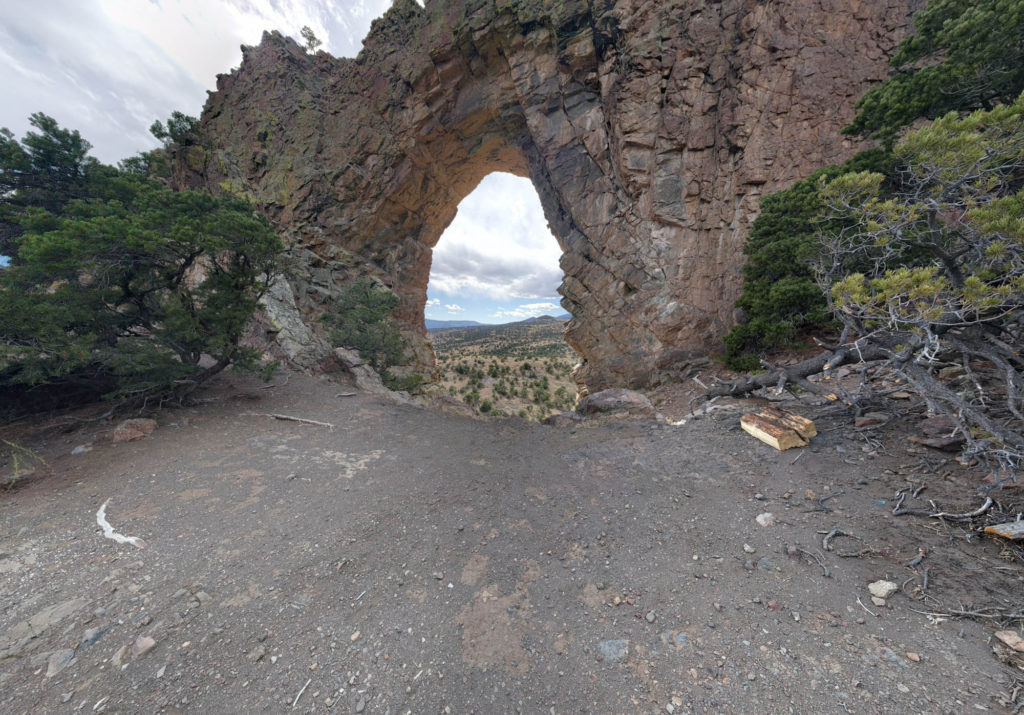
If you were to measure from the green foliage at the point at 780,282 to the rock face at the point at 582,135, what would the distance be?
2.16 meters

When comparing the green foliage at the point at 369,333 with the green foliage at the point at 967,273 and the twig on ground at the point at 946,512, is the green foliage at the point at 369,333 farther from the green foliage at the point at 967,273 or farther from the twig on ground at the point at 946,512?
the green foliage at the point at 967,273

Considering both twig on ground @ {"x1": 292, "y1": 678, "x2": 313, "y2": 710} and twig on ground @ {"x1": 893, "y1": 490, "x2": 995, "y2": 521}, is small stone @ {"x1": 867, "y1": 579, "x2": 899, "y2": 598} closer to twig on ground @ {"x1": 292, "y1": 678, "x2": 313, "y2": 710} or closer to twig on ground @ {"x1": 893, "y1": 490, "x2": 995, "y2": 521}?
twig on ground @ {"x1": 893, "y1": 490, "x2": 995, "y2": 521}

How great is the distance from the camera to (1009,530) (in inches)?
120

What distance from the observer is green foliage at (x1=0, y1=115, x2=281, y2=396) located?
639cm

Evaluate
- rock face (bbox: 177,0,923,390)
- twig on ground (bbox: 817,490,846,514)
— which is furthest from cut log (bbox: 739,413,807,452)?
rock face (bbox: 177,0,923,390)

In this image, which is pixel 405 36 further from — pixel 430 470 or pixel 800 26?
pixel 430 470

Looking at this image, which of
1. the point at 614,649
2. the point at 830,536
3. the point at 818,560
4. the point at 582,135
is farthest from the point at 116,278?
the point at 582,135

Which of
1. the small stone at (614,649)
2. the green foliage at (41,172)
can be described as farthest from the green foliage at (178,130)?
the small stone at (614,649)

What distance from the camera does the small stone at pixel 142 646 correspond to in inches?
98.8

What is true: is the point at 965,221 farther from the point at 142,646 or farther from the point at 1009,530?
the point at 142,646

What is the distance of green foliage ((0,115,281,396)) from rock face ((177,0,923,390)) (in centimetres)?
1086

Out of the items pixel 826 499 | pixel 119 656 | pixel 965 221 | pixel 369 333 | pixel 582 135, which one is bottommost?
pixel 826 499

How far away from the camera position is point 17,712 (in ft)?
6.98

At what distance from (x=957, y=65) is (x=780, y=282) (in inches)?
225
